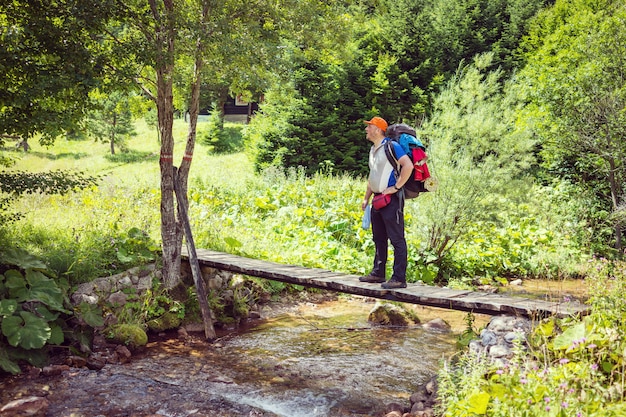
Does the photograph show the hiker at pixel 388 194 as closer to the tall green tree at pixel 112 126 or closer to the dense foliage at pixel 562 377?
the dense foliage at pixel 562 377

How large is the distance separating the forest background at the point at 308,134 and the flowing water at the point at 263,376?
113 cm

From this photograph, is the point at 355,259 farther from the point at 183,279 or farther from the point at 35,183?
the point at 35,183

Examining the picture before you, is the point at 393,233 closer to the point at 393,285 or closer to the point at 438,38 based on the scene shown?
the point at 393,285

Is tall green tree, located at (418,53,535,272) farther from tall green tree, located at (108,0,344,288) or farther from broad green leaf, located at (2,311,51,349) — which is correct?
broad green leaf, located at (2,311,51,349)

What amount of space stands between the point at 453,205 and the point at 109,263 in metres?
6.14

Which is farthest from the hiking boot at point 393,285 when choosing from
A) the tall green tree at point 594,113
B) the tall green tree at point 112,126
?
the tall green tree at point 112,126

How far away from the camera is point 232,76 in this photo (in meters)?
7.02

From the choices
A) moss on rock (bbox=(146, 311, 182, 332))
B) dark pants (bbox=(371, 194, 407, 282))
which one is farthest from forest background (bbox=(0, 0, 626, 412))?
dark pants (bbox=(371, 194, 407, 282))

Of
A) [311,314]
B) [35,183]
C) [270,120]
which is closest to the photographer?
[35,183]

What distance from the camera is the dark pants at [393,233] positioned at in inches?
217

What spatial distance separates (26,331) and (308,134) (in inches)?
591

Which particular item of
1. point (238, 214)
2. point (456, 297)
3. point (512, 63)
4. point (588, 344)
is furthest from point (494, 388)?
point (512, 63)

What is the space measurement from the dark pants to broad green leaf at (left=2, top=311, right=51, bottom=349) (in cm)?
337

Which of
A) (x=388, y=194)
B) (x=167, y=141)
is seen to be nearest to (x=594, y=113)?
(x=388, y=194)
